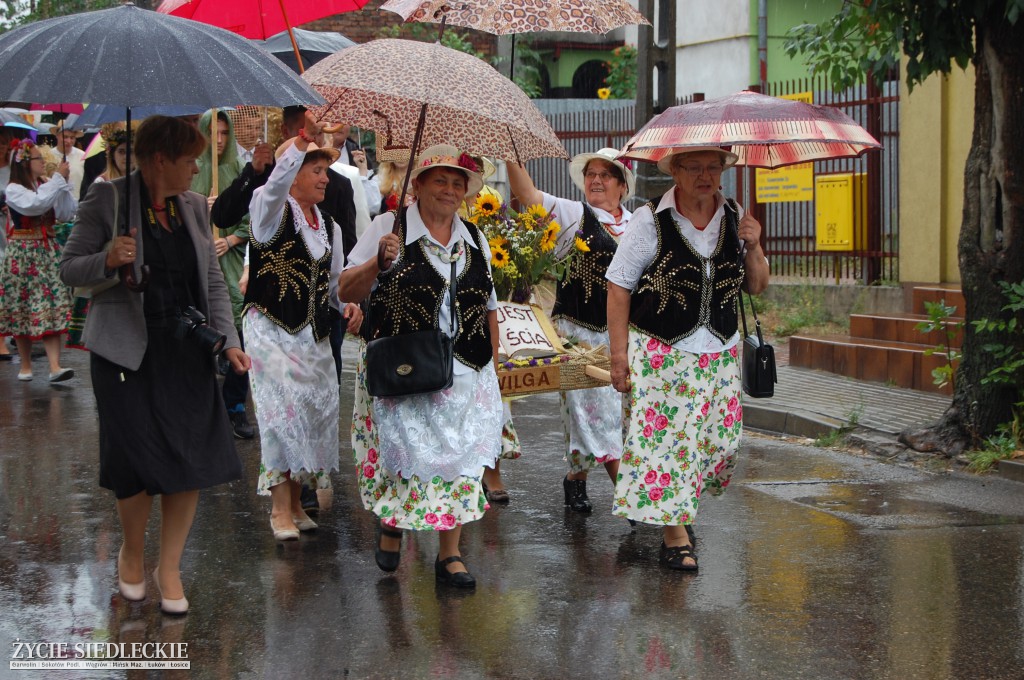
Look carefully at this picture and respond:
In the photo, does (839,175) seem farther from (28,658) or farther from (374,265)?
(28,658)

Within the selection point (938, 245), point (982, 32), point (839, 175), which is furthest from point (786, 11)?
point (982, 32)

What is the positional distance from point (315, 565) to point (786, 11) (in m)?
17.6

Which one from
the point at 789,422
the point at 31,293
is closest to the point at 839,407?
the point at 789,422

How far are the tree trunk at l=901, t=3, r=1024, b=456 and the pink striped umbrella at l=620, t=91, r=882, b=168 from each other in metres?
2.34

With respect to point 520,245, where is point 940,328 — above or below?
below

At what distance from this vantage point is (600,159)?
7211mm

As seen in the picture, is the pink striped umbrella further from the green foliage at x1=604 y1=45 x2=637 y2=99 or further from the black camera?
the green foliage at x1=604 y1=45 x2=637 y2=99

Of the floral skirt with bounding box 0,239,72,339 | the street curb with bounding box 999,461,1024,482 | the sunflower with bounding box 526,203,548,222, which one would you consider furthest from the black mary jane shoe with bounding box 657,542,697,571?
the floral skirt with bounding box 0,239,72,339

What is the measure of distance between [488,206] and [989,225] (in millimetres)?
3219

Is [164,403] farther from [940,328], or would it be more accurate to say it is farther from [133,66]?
[940,328]

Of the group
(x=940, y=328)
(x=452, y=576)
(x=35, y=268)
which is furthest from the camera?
(x=35, y=268)

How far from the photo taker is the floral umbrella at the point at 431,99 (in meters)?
5.32

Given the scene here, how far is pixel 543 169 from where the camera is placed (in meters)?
20.7

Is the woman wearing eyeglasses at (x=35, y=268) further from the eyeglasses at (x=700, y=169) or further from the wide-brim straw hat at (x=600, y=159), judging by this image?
the eyeglasses at (x=700, y=169)
